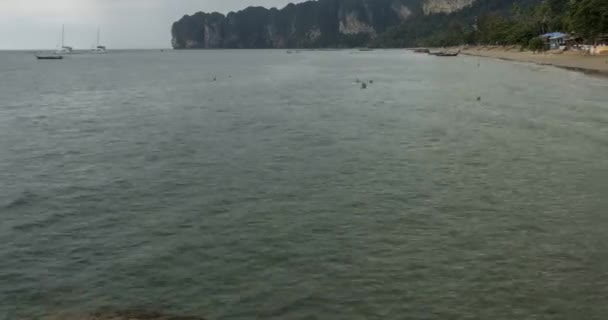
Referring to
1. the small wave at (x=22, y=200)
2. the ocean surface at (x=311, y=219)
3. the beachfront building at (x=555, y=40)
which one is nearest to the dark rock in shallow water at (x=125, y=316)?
the ocean surface at (x=311, y=219)

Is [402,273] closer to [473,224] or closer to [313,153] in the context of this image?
[473,224]

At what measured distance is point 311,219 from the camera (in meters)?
22.1

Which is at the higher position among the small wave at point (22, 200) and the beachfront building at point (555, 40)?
the beachfront building at point (555, 40)

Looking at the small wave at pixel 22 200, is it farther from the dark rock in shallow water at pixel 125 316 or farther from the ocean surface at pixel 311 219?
the dark rock in shallow water at pixel 125 316

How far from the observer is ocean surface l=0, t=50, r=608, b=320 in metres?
15.2

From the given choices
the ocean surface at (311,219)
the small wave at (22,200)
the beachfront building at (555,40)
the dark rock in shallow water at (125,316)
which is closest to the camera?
the dark rock in shallow water at (125,316)

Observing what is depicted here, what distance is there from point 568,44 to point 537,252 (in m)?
164

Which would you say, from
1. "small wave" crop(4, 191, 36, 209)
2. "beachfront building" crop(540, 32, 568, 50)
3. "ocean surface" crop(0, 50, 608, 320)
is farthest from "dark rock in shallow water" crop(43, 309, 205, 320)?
"beachfront building" crop(540, 32, 568, 50)

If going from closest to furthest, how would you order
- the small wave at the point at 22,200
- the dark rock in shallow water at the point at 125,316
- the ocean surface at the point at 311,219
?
the dark rock in shallow water at the point at 125,316 → the ocean surface at the point at 311,219 → the small wave at the point at 22,200

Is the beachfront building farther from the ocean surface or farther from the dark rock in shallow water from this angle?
the dark rock in shallow water

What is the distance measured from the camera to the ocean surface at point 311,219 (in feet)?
49.9

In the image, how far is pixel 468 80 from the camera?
9825cm

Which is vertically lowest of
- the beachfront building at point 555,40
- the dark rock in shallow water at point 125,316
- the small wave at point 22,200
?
the dark rock in shallow water at point 125,316

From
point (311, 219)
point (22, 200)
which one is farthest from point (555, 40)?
point (22, 200)
